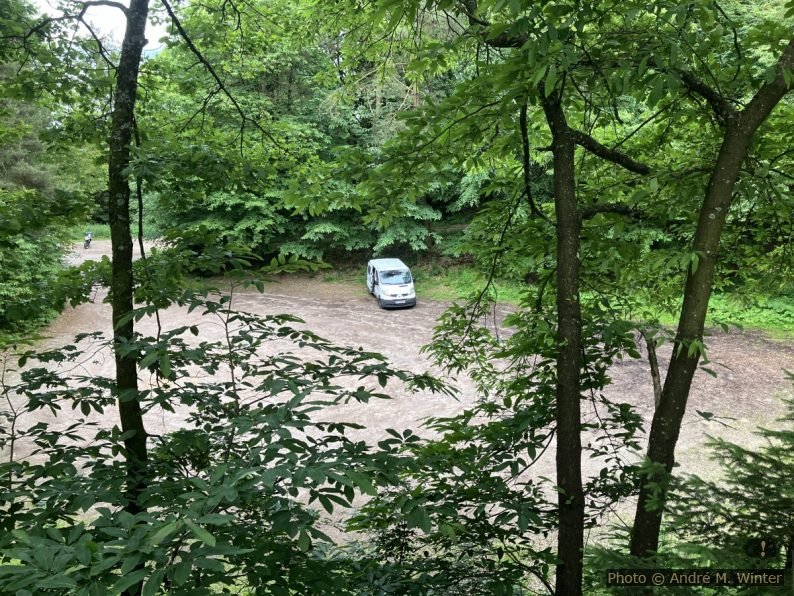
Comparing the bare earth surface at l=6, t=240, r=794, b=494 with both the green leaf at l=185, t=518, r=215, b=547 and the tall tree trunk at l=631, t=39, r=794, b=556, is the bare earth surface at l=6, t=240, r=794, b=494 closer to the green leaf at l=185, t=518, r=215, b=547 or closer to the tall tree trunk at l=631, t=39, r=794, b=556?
the tall tree trunk at l=631, t=39, r=794, b=556

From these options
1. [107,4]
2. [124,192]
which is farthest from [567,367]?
[107,4]

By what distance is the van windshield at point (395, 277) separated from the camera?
15734mm

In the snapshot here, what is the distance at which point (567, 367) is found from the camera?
2764 mm

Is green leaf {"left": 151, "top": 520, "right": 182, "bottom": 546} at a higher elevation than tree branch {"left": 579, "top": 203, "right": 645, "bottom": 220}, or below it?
below

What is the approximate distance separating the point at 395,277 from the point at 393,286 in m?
0.39

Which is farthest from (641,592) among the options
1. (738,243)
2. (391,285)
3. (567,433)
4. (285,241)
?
(285,241)

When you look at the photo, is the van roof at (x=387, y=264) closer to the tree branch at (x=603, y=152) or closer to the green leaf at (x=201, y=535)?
the tree branch at (x=603, y=152)

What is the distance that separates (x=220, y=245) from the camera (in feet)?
8.95

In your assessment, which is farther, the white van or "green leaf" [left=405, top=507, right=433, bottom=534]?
the white van

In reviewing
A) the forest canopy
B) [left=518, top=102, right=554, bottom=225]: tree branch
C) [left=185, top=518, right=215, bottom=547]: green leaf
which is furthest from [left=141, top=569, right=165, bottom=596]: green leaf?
[left=518, top=102, right=554, bottom=225]: tree branch

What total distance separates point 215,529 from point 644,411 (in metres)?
8.43

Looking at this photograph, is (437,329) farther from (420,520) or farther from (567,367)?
(420,520)

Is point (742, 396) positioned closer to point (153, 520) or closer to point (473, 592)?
point (473, 592)

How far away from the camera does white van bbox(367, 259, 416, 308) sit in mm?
15469
